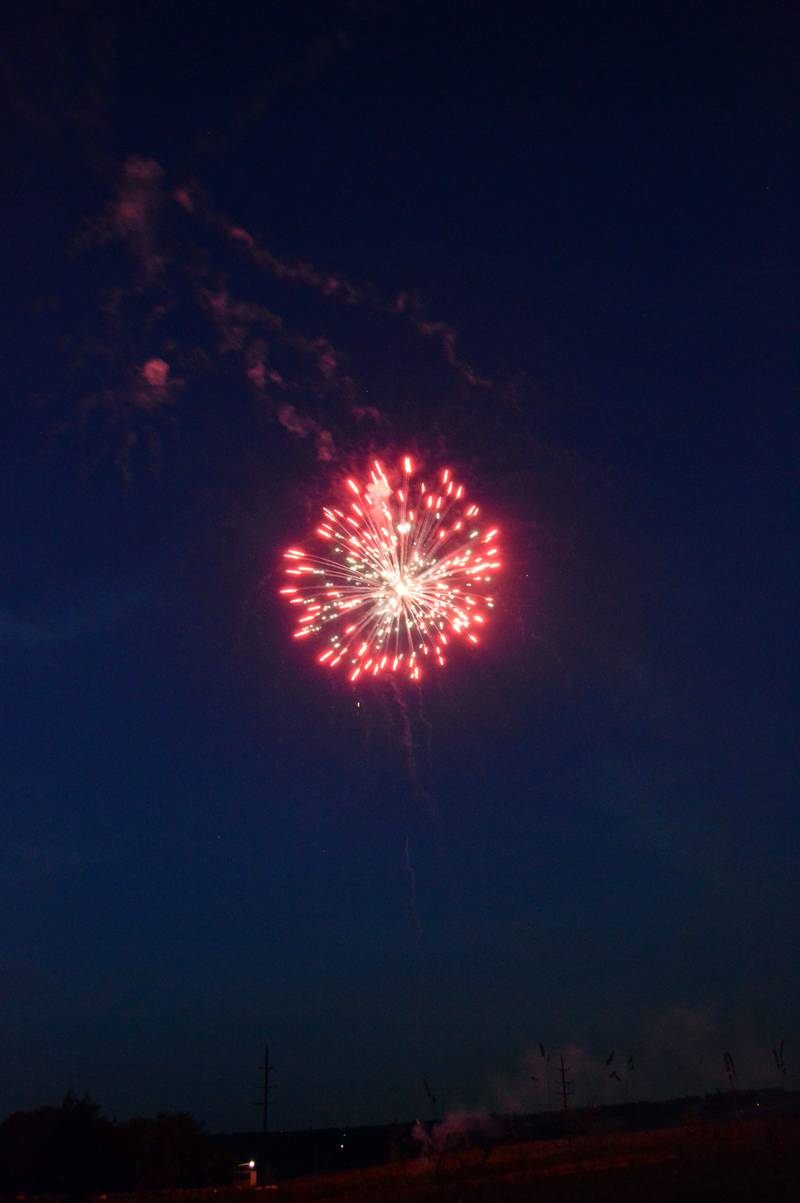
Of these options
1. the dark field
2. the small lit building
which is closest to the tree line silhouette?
the small lit building

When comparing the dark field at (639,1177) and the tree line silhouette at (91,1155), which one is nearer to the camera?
the dark field at (639,1177)

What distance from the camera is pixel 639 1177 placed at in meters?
14.8

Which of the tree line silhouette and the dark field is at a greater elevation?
the tree line silhouette

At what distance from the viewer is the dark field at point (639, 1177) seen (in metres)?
12.9

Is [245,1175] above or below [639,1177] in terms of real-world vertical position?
above

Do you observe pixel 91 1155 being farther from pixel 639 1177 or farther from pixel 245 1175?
pixel 639 1177

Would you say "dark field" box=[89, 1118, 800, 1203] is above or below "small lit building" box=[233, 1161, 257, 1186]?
below

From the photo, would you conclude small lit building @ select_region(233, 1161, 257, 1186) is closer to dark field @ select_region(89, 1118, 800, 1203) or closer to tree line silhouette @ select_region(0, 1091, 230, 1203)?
tree line silhouette @ select_region(0, 1091, 230, 1203)

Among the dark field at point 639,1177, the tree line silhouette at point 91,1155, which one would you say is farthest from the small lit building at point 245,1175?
the dark field at point 639,1177

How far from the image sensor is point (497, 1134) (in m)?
38.2

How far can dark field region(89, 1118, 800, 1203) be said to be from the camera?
1291 cm

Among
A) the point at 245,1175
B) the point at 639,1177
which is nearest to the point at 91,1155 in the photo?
the point at 245,1175

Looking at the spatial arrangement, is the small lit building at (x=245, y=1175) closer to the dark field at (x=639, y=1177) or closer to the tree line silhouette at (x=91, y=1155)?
the tree line silhouette at (x=91, y=1155)

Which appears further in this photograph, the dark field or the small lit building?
the small lit building
